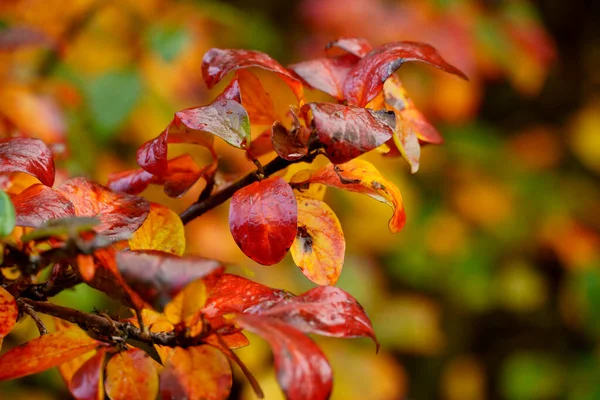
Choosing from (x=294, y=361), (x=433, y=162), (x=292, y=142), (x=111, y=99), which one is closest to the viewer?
(x=294, y=361)

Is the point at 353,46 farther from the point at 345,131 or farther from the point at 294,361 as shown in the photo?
the point at 294,361

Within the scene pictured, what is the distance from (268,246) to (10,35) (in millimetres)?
584

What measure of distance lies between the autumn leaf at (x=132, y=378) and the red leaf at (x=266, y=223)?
0.27 feet

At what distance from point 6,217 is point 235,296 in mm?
130

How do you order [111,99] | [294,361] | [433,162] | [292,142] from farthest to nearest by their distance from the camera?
[433,162] < [111,99] < [292,142] < [294,361]

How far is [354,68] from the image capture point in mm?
480

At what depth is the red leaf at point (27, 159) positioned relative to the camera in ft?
1.38

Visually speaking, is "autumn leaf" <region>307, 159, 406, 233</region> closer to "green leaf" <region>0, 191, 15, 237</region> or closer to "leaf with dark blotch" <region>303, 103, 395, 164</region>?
"leaf with dark blotch" <region>303, 103, 395, 164</region>

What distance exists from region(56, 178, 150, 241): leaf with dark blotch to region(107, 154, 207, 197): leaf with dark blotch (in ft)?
0.09

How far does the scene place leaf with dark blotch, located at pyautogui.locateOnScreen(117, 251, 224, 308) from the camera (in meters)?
0.33

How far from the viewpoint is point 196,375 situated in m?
0.38

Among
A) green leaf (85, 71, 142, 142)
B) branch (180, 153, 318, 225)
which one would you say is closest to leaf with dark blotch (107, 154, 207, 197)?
branch (180, 153, 318, 225)

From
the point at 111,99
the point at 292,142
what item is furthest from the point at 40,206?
the point at 111,99

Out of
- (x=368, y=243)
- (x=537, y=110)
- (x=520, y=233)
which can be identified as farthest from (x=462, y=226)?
(x=537, y=110)
